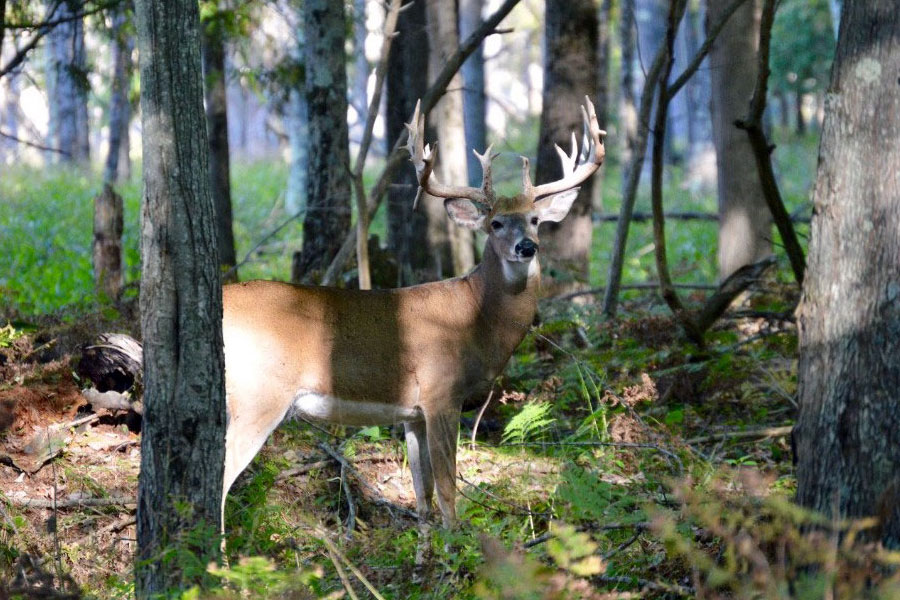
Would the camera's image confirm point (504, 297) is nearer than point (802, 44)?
Yes

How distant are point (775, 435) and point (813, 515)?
4125mm

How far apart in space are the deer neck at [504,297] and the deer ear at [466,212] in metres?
0.28

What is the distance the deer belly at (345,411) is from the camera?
20.7 ft

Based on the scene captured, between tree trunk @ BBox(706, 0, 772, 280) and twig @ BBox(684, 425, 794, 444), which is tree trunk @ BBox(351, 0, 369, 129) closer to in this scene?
tree trunk @ BBox(706, 0, 772, 280)

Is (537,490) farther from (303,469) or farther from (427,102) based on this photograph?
(427,102)

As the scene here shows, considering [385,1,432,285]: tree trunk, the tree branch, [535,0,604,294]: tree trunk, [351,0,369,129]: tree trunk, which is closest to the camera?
the tree branch

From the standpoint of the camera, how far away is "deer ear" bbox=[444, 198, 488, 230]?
7344mm

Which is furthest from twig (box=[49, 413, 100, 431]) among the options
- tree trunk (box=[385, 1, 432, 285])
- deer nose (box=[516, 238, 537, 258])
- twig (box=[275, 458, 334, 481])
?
tree trunk (box=[385, 1, 432, 285])

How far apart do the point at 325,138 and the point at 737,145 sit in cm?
417

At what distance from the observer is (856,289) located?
14.4 feet

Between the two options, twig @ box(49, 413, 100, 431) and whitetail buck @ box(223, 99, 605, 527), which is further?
twig @ box(49, 413, 100, 431)

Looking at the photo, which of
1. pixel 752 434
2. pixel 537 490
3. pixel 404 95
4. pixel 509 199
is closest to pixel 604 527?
pixel 537 490

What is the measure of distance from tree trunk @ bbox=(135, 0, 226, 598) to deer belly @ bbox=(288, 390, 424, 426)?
1.83m

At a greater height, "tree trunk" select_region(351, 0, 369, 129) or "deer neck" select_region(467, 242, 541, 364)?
"tree trunk" select_region(351, 0, 369, 129)
